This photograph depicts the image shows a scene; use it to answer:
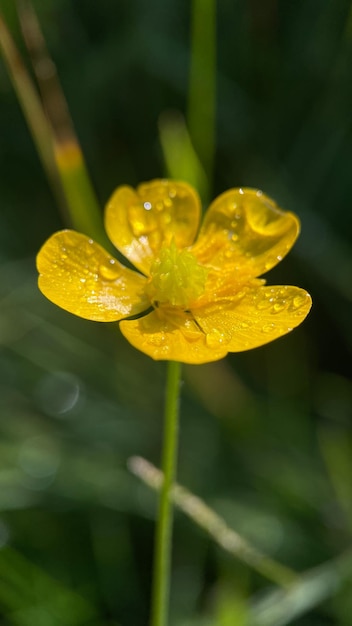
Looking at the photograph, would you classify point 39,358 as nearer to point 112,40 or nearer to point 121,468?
point 121,468

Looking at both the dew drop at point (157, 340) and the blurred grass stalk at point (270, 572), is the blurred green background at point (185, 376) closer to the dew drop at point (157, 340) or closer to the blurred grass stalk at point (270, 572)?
the blurred grass stalk at point (270, 572)

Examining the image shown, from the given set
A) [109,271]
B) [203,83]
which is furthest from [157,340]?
[203,83]

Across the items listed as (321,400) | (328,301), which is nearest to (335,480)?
(321,400)

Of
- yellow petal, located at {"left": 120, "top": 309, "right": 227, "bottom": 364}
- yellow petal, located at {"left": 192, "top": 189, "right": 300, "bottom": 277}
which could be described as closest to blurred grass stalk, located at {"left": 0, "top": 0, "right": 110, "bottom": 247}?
yellow petal, located at {"left": 192, "top": 189, "right": 300, "bottom": 277}

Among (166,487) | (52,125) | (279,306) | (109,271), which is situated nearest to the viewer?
(166,487)

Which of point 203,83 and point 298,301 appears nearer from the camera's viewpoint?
point 298,301

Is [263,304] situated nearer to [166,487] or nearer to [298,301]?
[298,301]

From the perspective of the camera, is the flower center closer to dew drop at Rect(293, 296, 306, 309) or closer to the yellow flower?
the yellow flower
